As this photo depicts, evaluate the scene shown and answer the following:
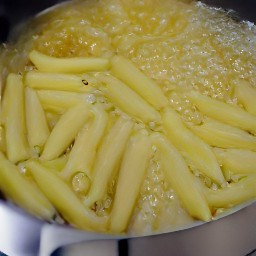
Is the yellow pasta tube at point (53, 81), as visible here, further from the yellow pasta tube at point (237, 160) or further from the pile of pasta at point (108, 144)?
the yellow pasta tube at point (237, 160)

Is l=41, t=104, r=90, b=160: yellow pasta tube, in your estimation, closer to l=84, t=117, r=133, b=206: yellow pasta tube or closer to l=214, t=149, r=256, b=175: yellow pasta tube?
l=84, t=117, r=133, b=206: yellow pasta tube

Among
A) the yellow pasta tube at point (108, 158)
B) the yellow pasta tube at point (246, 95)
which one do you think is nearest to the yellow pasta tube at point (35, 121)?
the yellow pasta tube at point (108, 158)

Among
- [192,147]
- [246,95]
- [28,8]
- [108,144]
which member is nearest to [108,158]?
[108,144]

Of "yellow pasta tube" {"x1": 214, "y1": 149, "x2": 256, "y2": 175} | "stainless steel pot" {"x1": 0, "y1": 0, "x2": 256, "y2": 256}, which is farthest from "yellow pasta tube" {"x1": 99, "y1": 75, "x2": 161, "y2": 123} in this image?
"stainless steel pot" {"x1": 0, "y1": 0, "x2": 256, "y2": 256}

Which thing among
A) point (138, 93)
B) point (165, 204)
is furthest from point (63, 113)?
point (165, 204)

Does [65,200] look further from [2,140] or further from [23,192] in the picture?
[2,140]

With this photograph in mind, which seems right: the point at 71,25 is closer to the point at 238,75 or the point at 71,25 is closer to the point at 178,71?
the point at 178,71
